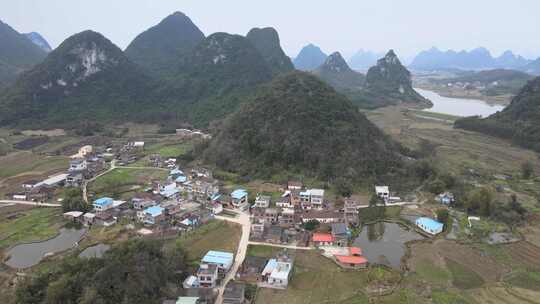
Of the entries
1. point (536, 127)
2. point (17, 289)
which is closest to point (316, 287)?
point (17, 289)

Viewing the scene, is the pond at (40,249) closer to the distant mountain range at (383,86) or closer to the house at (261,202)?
the house at (261,202)

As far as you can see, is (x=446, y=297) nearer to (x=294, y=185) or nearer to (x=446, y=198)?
(x=446, y=198)

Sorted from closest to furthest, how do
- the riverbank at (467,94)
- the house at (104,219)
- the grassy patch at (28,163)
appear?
1. the house at (104,219)
2. the grassy patch at (28,163)
3. the riverbank at (467,94)

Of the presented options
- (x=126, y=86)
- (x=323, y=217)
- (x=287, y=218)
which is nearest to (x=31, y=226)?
(x=287, y=218)

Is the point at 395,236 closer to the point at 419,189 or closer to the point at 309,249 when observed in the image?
the point at 309,249

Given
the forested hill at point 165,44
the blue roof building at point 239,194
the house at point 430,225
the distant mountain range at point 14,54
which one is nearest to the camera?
the house at point 430,225

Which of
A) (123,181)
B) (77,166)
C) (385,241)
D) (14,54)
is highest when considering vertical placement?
(14,54)

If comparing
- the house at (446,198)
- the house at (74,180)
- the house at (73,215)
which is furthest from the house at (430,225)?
the house at (74,180)
